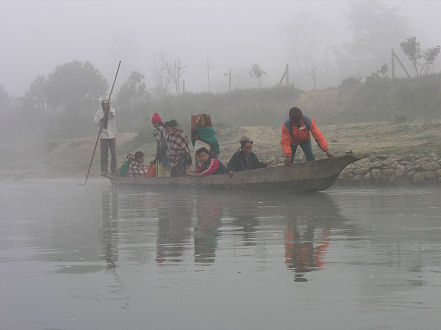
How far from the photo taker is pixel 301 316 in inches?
124

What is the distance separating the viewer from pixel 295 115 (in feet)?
34.4

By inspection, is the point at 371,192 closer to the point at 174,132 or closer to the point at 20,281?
the point at 174,132

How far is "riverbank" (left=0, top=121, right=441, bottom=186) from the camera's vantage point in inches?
553

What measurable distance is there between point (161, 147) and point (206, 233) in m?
8.25

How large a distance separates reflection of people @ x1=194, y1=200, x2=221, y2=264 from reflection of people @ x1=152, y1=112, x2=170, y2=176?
4332 millimetres

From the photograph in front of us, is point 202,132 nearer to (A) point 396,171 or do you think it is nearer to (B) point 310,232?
(A) point 396,171

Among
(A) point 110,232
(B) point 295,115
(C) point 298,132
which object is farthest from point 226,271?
(C) point 298,132

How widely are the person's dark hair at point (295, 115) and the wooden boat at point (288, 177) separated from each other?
0.86 m

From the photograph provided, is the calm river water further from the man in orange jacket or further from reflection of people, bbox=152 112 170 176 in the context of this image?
reflection of people, bbox=152 112 170 176

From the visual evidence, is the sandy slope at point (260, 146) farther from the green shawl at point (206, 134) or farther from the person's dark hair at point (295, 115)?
the person's dark hair at point (295, 115)

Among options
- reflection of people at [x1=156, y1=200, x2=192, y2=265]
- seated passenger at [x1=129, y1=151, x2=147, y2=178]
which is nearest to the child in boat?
reflection of people at [x1=156, y1=200, x2=192, y2=265]

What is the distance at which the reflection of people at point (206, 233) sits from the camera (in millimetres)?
4891

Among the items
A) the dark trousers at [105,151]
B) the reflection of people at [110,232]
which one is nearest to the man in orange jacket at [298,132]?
the reflection of people at [110,232]

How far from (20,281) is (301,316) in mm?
1859
